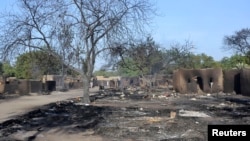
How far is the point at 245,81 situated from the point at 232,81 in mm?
3192

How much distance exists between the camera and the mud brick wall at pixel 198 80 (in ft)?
111

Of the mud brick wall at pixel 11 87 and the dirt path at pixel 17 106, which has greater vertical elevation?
the mud brick wall at pixel 11 87

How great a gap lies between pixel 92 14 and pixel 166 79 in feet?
124

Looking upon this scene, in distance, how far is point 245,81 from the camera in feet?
99.3

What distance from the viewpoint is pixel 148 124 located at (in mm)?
13406

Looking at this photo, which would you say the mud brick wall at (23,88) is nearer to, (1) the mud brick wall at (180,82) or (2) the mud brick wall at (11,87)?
(2) the mud brick wall at (11,87)

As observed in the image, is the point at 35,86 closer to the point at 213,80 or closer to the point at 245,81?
the point at 213,80

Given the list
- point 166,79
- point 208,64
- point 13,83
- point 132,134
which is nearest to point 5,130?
point 132,134

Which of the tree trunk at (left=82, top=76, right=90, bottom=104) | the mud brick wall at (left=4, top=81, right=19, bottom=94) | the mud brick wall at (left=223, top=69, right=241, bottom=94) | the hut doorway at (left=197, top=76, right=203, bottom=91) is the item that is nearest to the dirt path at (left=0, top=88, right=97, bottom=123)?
the tree trunk at (left=82, top=76, right=90, bottom=104)

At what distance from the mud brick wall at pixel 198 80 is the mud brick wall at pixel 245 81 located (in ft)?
9.16

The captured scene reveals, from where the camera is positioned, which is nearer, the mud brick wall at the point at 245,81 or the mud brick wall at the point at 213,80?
the mud brick wall at the point at 245,81

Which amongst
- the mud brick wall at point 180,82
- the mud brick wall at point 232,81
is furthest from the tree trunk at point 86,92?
the mud brick wall at point 232,81

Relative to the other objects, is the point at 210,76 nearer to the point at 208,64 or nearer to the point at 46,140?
the point at 46,140

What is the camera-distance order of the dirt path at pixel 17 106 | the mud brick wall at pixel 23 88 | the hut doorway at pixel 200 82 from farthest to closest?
the mud brick wall at pixel 23 88 → the hut doorway at pixel 200 82 → the dirt path at pixel 17 106
